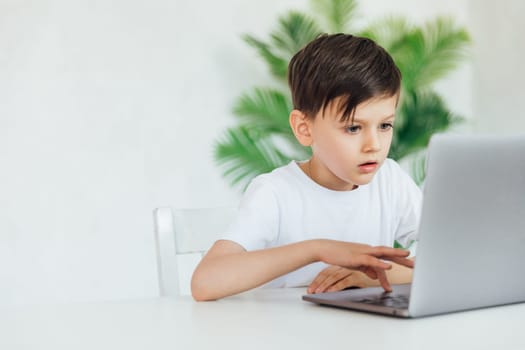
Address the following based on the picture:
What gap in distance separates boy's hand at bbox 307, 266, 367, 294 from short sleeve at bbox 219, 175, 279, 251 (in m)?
0.17

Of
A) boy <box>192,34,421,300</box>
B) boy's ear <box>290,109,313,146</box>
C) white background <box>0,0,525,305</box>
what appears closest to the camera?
boy <box>192,34,421,300</box>

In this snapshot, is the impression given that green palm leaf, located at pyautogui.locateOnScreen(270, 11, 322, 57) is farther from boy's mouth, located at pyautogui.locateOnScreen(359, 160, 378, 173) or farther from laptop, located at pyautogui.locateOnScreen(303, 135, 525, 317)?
laptop, located at pyautogui.locateOnScreen(303, 135, 525, 317)

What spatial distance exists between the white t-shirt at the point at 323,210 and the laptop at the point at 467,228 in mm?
545

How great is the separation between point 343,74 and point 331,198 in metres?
0.31

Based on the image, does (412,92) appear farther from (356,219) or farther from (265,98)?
(356,219)

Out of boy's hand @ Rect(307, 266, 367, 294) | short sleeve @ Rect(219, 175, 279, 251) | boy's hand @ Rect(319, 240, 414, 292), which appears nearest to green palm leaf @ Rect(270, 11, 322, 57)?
short sleeve @ Rect(219, 175, 279, 251)

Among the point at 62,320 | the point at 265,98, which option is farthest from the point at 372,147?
the point at 265,98

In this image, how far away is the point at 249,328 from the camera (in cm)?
84

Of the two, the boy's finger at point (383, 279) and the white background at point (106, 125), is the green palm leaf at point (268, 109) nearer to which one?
the white background at point (106, 125)

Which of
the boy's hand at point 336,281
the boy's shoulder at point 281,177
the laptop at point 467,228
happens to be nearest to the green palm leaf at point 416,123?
the boy's shoulder at point 281,177

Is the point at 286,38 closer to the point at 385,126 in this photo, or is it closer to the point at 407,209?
the point at 407,209

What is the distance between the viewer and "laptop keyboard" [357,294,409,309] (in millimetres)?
892

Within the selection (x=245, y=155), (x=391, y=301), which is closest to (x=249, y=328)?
(x=391, y=301)

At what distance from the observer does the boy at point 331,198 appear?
1137mm
